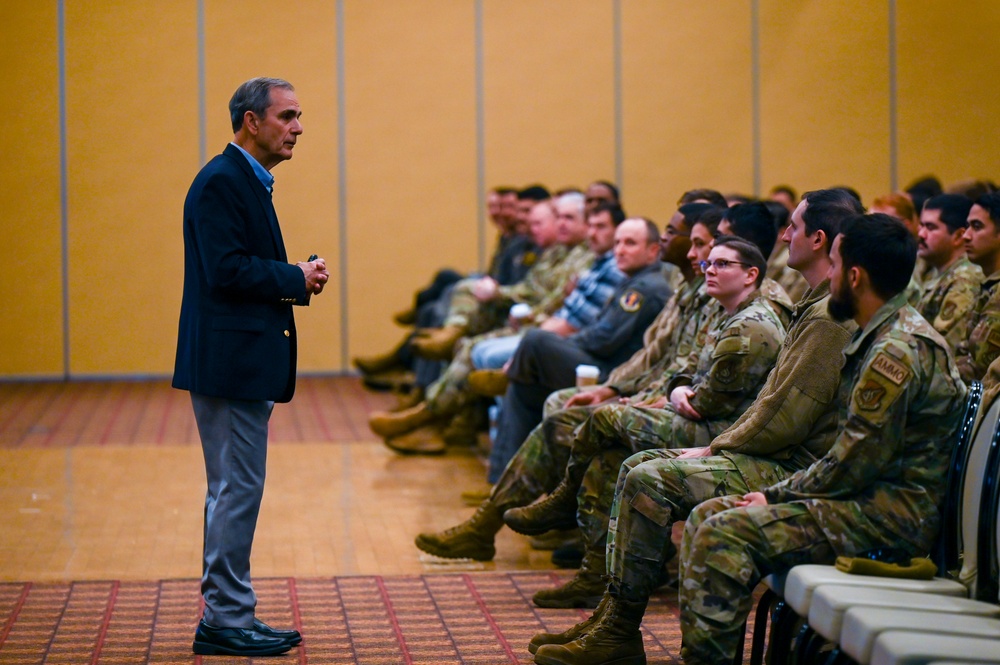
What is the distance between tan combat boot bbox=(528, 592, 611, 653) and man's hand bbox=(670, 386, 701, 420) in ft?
2.19

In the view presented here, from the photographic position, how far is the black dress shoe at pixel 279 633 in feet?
11.3

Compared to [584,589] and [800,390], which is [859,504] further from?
[584,589]

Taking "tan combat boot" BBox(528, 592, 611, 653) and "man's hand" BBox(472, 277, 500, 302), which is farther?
"man's hand" BBox(472, 277, 500, 302)

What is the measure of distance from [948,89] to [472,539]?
20.1 feet

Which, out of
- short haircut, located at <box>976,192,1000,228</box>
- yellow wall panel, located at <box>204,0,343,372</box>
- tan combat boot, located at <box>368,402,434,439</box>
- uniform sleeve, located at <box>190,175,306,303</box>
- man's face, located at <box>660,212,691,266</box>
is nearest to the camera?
uniform sleeve, located at <box>190,175,306,303</box>

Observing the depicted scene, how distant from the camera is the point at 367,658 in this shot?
336 cm

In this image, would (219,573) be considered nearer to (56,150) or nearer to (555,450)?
(555,450)

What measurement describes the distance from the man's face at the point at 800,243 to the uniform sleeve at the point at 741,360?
0.25 meters

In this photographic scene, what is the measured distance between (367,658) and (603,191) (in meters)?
3.92

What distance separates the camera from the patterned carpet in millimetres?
3395

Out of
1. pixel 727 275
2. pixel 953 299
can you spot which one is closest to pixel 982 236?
pixel 953 299

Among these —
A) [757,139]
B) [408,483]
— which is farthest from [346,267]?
[408,483]

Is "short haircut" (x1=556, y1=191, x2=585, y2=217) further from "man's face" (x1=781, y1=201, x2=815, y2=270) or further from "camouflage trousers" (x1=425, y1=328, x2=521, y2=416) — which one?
"man's face" (x1=781, y1=201, x2=815, y2=270)

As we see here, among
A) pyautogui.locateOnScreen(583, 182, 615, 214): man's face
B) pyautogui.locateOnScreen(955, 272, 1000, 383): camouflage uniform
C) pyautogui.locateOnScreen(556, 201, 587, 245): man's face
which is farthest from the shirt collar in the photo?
pyautogui.locateOnScreen(556, 201, 587, 245): man's face
